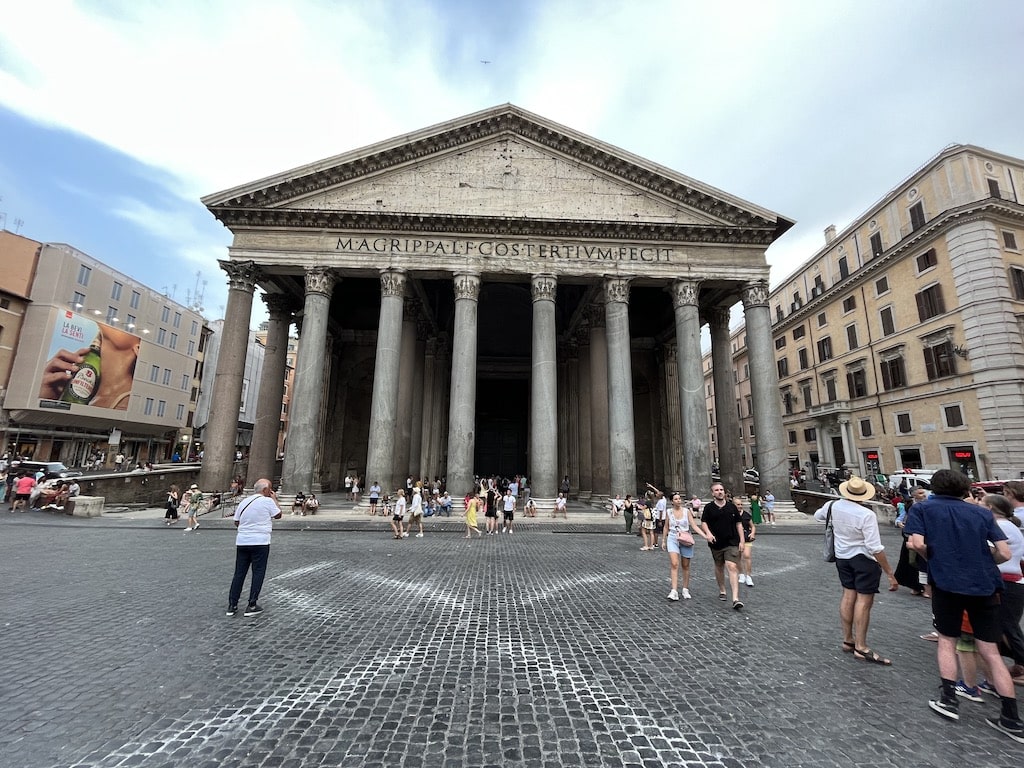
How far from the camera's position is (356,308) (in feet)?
85.7

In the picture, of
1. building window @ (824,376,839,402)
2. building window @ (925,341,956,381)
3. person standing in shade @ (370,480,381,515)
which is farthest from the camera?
building window @ (824,376,839,402)

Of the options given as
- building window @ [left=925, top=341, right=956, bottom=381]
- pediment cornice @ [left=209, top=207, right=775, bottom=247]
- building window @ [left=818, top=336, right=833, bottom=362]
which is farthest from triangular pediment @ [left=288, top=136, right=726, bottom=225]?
building window @ [left=818, top=336, right=833, bottom=362]

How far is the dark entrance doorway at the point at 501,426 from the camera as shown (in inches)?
1172

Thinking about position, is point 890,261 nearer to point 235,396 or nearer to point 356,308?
point 356,308

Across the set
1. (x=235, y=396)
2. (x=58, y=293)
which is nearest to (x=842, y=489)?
(x=235, y=396)

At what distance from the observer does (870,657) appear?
158 inches

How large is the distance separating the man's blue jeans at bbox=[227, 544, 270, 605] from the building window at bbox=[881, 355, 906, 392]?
33.1m

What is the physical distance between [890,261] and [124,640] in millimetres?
35947

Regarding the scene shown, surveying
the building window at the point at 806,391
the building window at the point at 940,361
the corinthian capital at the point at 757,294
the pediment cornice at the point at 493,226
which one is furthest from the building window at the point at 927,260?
the corinthian capital at the point at 757,294

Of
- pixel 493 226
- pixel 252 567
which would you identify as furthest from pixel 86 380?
pixel 252 567

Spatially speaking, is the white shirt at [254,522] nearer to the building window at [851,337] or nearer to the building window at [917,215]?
the building window at [917,215]

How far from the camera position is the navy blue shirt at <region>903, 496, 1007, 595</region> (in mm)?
3152

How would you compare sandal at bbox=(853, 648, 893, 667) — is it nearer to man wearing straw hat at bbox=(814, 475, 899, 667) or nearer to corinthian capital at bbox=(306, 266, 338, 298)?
man wearing straw hat at bbox=(814, 475, 899, 667)

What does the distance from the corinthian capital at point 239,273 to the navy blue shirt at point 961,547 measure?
19.8m
